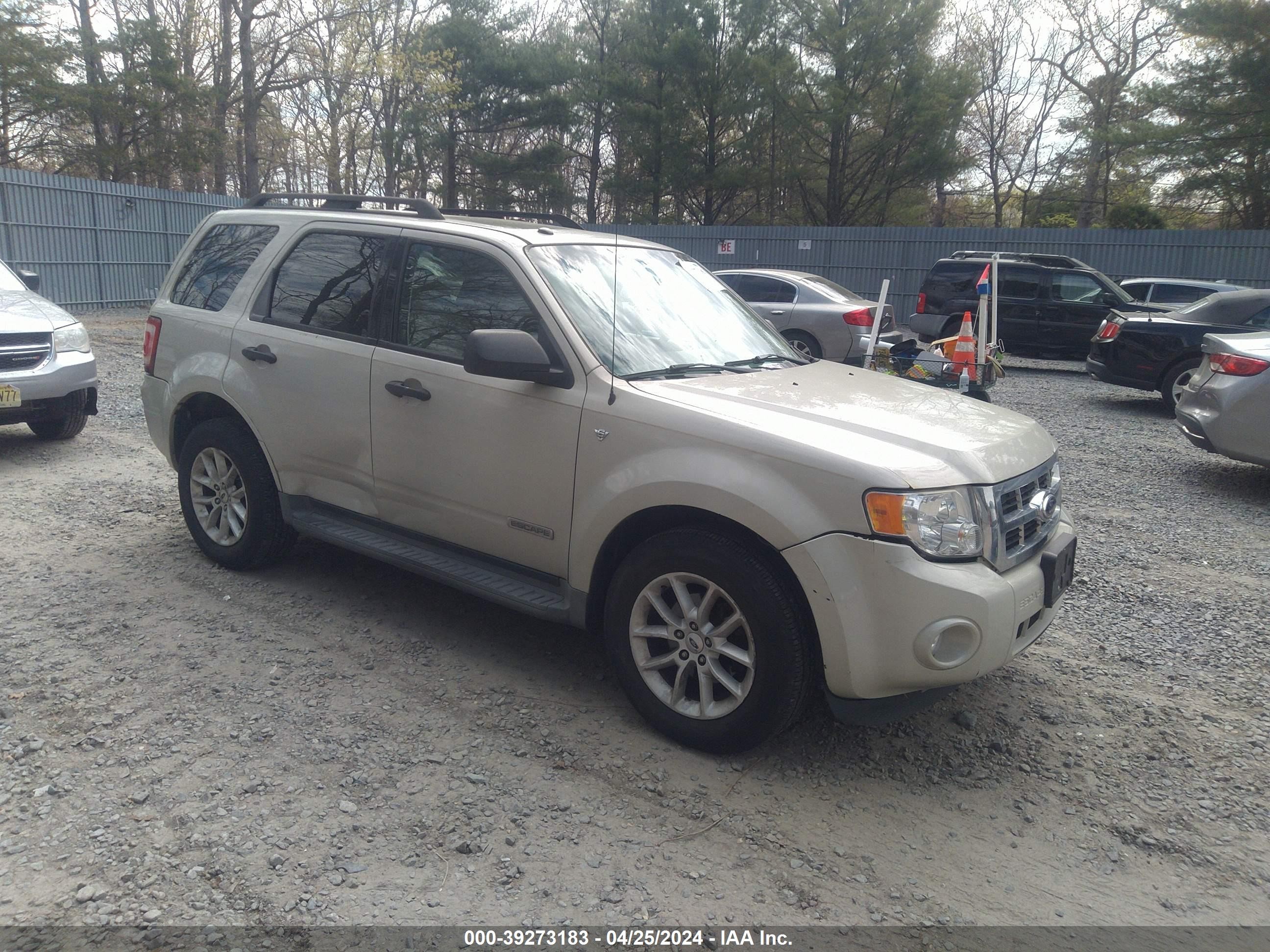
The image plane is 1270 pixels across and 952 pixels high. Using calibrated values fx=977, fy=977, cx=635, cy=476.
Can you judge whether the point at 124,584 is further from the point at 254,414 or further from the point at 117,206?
the point at 117,206

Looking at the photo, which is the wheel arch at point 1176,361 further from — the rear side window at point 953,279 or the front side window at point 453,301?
the front side window at point 453,301

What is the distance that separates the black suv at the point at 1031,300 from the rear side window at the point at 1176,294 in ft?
1.95

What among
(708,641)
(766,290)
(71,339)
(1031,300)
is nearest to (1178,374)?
(1031,300)

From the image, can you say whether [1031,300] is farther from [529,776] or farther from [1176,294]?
[529,776]

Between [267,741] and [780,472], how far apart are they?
2.09 meters

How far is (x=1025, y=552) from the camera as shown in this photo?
11.4ft

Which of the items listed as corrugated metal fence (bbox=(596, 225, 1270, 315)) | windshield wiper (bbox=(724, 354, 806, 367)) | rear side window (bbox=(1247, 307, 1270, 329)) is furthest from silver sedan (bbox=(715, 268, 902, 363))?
windshield wiper (bbox=(724, 354, 806, 367))

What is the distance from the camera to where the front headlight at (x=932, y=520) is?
312cm

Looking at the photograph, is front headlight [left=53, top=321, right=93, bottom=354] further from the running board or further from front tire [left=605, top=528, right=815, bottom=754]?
front tire [left=605, top=528, right=815, bottom=754]

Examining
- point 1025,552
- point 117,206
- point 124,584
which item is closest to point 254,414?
point 124,584

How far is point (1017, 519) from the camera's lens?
343 centimetres

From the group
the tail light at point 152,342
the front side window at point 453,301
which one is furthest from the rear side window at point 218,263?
the front side window at point 453,301

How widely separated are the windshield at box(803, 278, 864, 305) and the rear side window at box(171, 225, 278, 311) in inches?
414

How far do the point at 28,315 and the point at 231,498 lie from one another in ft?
12.7
